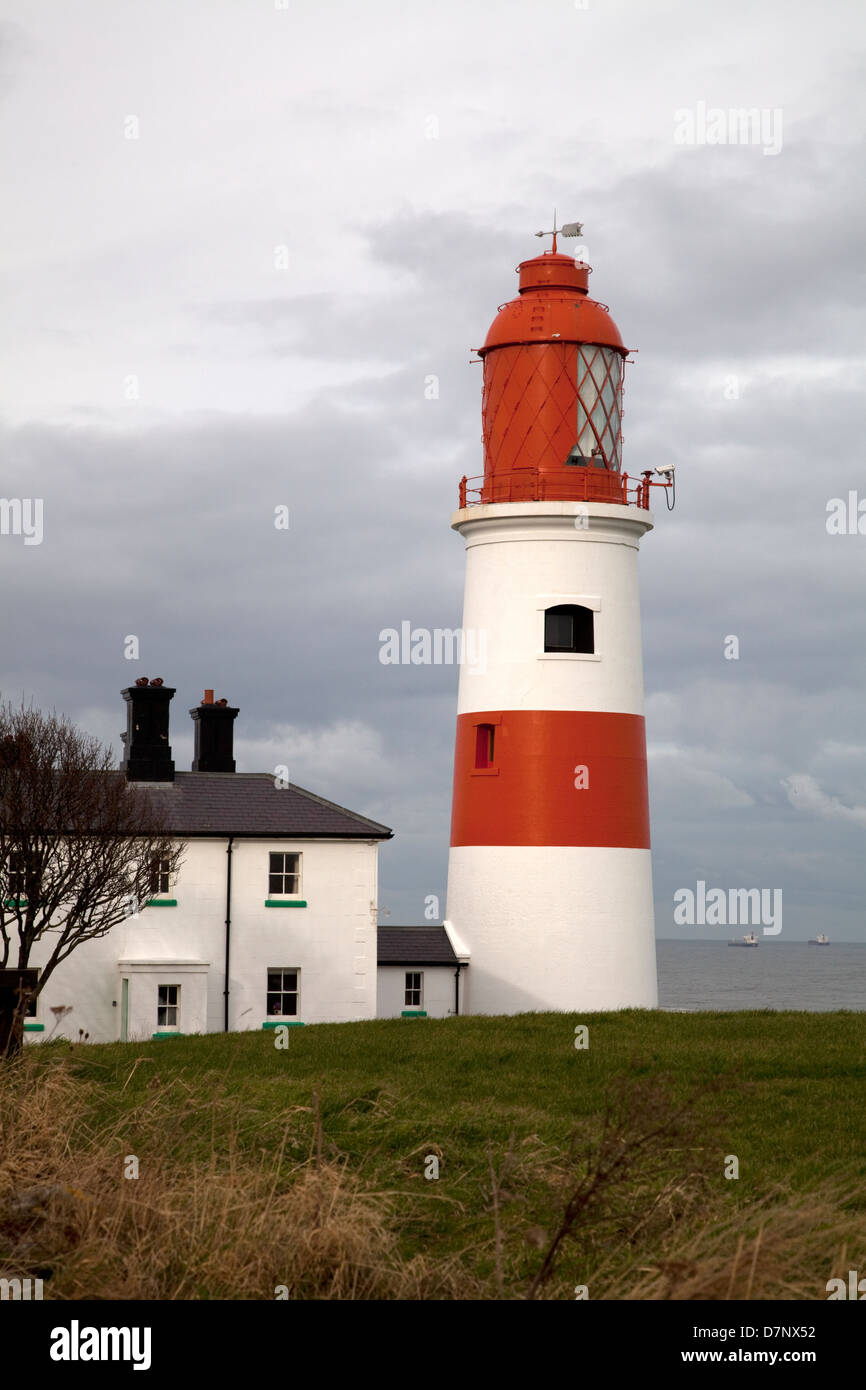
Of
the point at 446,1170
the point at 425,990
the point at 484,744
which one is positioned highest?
the point at 484,744

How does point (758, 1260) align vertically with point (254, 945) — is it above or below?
below

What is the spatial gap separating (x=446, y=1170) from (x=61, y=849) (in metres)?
19.0

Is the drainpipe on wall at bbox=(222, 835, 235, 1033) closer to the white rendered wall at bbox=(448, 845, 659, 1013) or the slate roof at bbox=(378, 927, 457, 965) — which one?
the slate roof at bbox=(378, 927, 457, 965)

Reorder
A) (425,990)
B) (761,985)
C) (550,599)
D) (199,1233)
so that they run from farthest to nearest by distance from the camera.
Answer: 1. (761,985)
2. (425,990)
3. (550,599)
4. (199,1233)

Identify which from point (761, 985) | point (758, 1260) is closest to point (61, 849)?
point (758, 1260)

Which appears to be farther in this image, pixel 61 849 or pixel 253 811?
pixel 253 811

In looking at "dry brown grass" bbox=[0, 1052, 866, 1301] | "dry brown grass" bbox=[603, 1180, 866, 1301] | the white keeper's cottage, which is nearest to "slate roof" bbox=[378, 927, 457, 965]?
the white keeper's cottage

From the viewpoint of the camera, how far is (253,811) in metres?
35.3

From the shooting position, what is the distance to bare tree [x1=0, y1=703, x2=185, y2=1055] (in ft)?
101

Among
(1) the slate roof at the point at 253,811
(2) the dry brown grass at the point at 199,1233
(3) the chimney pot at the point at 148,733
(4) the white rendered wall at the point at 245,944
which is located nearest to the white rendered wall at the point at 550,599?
(1) the slate roof at the point at 253,811

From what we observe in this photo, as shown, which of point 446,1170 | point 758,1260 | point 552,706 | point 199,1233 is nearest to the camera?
point 758,1260

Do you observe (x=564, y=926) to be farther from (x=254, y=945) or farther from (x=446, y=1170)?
(x=446, y=1170)

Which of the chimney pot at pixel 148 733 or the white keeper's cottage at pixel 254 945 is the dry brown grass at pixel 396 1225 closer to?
the white keeper's cottage at pixel 254 945
